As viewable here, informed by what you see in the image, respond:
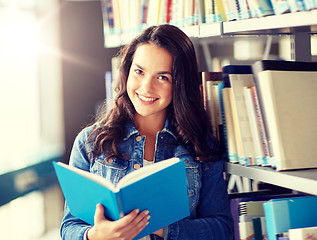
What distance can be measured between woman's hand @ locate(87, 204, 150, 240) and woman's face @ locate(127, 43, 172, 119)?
44 cm

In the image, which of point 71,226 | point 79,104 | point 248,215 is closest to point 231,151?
point 248,215

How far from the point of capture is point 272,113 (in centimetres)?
110

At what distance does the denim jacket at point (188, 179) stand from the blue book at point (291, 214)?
0.33m

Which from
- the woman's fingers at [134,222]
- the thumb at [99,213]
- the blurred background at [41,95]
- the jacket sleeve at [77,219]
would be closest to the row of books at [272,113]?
the woman's fingers at [134,222]

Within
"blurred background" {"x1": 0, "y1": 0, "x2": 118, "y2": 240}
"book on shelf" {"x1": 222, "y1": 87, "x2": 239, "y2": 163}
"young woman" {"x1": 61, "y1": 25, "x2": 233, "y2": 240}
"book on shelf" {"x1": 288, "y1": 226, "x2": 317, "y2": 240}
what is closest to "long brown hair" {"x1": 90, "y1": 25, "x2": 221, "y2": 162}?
"young woman" {"x1": 61, "y1": 25, "x2": 233, "y2": 240}

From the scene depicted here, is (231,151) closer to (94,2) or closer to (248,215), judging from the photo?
(248,215)

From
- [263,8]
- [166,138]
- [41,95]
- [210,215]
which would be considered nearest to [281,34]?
[263,8]

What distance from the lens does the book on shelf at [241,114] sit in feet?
4.00

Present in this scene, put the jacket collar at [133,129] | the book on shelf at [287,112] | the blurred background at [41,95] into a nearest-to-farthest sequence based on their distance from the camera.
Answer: the book on shelf at [287,112]
the jacket collar at [133,129]
the blurred background at [41,95]

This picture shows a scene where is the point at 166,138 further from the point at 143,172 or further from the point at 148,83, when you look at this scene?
the point at 143,172

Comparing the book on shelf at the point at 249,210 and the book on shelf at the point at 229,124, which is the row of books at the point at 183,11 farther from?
the book on shelf at the point at 249,210

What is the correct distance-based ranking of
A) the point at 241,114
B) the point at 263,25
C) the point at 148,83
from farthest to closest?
1. the point at 148,83
2. the point at 241,114
3. the point at 263,25

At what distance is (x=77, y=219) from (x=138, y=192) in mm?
482

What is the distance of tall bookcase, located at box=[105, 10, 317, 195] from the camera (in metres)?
1.00
